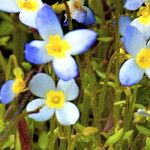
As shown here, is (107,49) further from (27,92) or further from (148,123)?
(27,92)

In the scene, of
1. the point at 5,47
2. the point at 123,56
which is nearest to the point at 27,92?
the point at 123,56

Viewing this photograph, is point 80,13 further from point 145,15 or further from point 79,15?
point 145,15

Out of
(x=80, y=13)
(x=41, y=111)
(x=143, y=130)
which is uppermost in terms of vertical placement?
(x=80, y=13)

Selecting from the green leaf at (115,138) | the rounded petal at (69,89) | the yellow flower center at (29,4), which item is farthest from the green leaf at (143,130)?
the yellow flower center at (29,4)

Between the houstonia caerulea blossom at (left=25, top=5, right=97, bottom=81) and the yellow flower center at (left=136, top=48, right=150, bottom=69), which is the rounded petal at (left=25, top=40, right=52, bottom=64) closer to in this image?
the houstonia caerulea blossom at (left=25, top=5, right=97, bottom=81)

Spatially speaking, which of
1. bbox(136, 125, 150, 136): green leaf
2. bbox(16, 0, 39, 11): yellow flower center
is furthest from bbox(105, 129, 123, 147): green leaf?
bbox(16, 0, 39, 11): yellow flower center

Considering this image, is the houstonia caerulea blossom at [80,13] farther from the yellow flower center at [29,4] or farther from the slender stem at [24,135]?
the slender stem at [24,135]

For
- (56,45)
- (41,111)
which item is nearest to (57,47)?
(56,45)
